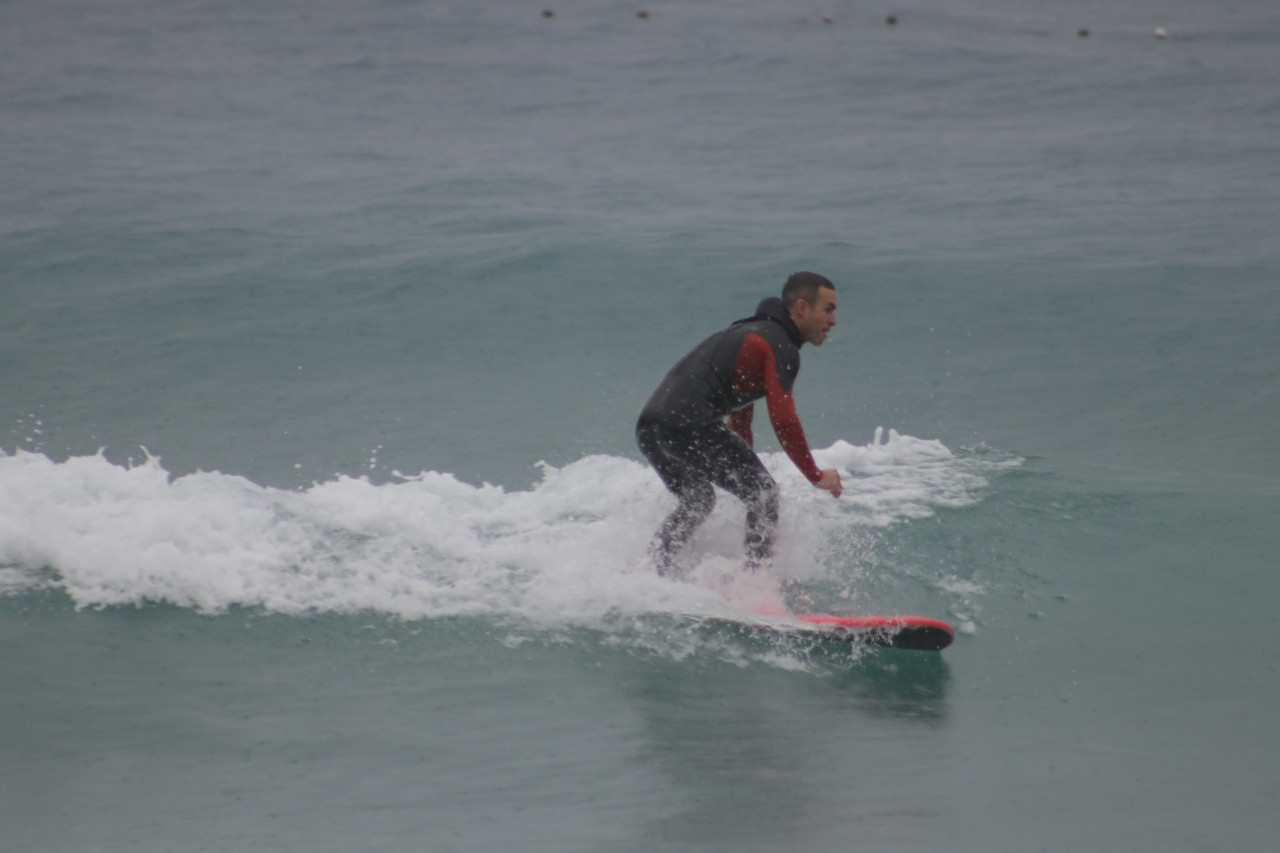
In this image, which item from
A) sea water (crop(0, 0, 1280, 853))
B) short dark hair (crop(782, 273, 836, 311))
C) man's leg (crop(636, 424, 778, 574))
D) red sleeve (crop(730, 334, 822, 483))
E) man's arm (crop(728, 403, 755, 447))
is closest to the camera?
sea water (crop(0, 0, 1280, 853))

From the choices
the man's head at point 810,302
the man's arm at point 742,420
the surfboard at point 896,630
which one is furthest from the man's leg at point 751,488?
the man's head at point 810,302

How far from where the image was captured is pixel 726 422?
5223mm

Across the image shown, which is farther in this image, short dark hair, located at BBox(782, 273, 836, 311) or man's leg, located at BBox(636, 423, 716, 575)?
man's leg, located at BBox(636, 423, 716, 575)

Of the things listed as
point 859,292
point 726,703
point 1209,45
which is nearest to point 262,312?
point 859,292

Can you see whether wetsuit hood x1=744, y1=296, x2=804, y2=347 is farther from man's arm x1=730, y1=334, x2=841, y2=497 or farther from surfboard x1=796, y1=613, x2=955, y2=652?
surfboard x1=796, y1=613, x2=955, y2=652

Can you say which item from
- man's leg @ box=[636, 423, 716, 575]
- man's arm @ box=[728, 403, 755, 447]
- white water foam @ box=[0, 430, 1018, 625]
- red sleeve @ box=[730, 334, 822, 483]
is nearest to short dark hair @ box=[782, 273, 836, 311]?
red sleeve @ box=[730, 334, 822, 483]

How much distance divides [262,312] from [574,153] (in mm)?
5665

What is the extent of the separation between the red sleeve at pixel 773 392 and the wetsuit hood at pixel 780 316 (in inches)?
4.6

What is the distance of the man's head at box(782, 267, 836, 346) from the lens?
4.86 meters

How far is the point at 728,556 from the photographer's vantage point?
5488 mm

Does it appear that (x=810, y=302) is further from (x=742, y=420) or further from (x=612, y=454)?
(x=612, y=454)

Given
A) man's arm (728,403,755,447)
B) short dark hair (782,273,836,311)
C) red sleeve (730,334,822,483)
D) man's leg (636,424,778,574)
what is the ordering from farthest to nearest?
man's arm (728,403,755,447)
man's leg (636,424,778,574)
short dark hair (782,273,836,311)
red sleeve (730,334,822,483)

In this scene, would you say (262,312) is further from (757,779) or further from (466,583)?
(757,779)

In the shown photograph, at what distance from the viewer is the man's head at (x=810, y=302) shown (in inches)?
191
